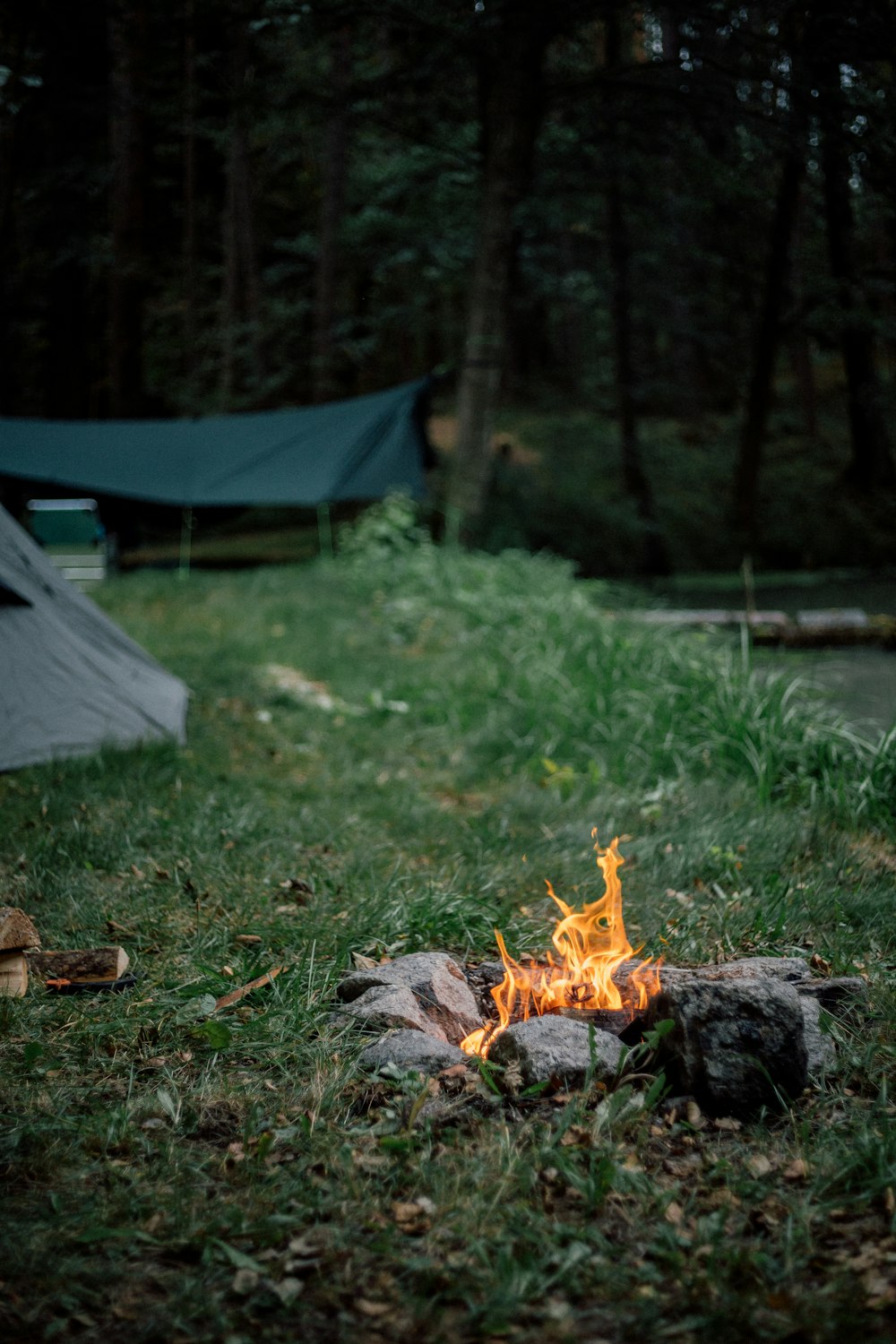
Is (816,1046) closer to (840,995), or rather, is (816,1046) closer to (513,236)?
(840,995)

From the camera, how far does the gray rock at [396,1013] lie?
2.06 metres

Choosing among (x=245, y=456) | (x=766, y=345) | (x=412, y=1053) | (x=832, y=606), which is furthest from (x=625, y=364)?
(x=412, y=1053)

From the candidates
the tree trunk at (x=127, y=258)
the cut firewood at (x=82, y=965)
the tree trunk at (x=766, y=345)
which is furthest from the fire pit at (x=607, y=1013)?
the tree trunk at (x=127, y=258)

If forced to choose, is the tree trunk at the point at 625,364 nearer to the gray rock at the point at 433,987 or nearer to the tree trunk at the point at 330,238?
the tree trunk at the point at 330,238

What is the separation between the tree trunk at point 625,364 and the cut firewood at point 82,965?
32.9 ft

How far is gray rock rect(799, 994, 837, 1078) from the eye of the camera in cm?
197

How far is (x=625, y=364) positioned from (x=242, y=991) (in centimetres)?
1102

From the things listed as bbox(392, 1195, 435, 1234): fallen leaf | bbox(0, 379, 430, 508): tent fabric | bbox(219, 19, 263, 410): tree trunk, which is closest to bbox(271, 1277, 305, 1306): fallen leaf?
bbox(392, 1195, 435, 1234): fallen leaf

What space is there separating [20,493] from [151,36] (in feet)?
14.9

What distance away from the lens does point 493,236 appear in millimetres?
8125

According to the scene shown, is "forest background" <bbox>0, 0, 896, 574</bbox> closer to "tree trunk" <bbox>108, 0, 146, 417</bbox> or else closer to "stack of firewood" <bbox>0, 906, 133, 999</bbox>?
"tree trunk" <bbox>108, 0, 146, 417</bbox>

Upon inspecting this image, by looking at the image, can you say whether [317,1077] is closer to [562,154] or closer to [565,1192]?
[565,1192]

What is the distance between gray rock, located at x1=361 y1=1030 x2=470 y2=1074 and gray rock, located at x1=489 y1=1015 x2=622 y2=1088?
0.10m

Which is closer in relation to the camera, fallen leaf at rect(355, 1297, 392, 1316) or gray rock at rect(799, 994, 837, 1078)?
fallen leaf at rect(355, 1297, 392, 1316)
